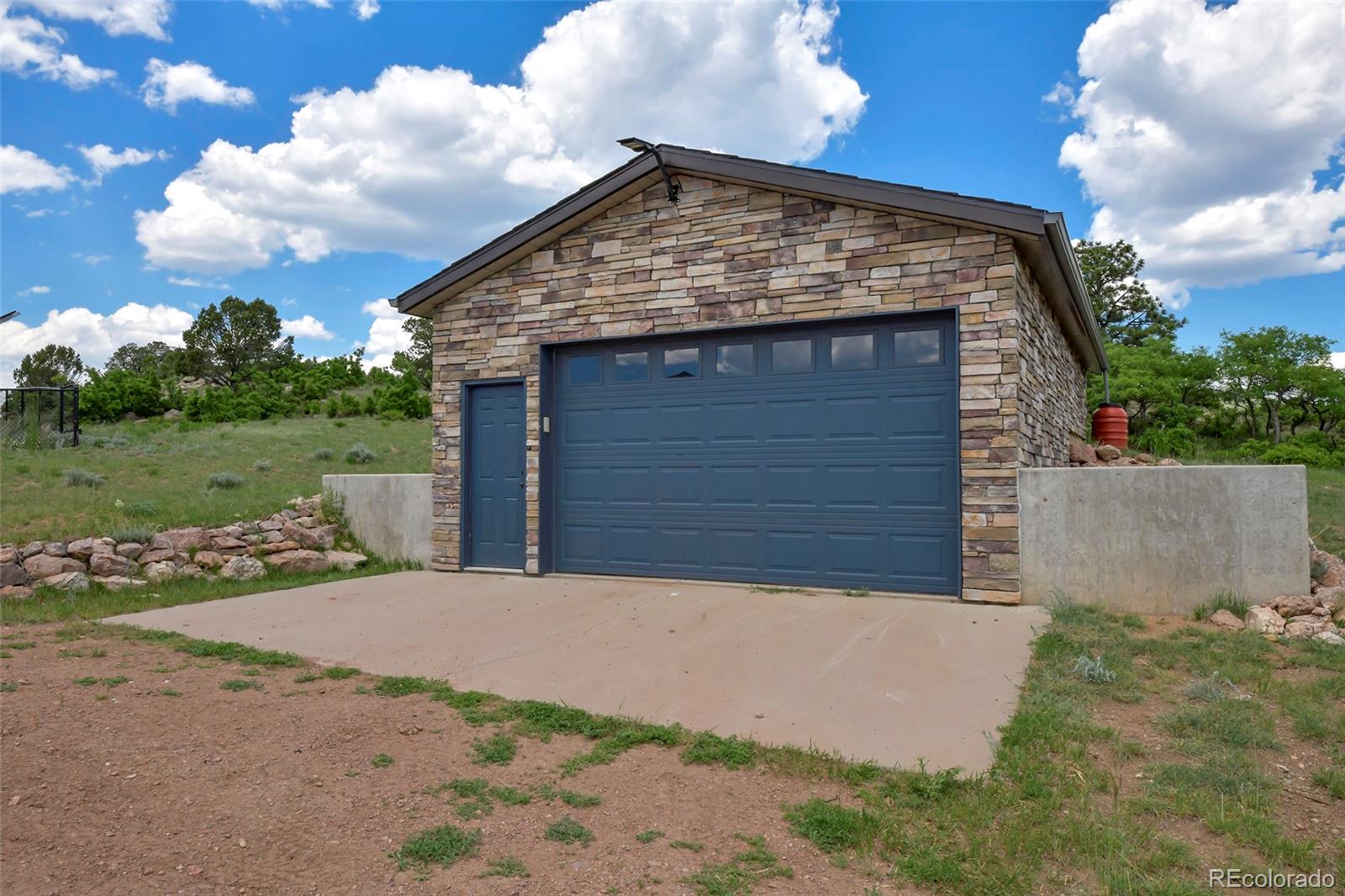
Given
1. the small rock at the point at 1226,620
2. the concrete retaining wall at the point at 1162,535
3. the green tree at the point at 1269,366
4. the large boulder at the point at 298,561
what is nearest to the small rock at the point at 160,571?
the large boulder at the point at 298,561

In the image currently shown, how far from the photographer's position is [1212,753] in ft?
12.1

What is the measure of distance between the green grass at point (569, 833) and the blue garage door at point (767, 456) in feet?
16.7

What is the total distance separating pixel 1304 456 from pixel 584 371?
2389 cm

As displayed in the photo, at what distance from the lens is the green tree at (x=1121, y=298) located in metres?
34.2

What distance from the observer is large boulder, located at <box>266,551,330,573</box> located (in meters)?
9.42

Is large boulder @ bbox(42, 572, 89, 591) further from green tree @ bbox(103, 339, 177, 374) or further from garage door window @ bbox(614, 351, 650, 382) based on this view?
green tree @ bbox(103, 339, 177, 374)

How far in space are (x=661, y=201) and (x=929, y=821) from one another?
706cm

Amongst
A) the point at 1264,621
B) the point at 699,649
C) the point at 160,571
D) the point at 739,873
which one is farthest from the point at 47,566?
the point at 1264,621

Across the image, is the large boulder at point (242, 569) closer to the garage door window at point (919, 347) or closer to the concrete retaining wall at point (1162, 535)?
the garage door window at point (919, 347)

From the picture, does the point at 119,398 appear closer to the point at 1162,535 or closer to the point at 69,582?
the point at 69,582

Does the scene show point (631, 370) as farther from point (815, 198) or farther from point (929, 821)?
point (929, 821)

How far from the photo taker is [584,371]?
923 cm

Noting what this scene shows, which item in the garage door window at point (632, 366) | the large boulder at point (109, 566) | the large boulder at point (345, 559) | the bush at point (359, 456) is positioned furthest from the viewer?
the bush at point (359, 456)

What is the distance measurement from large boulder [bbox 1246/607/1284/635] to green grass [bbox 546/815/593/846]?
5464 millimetres
